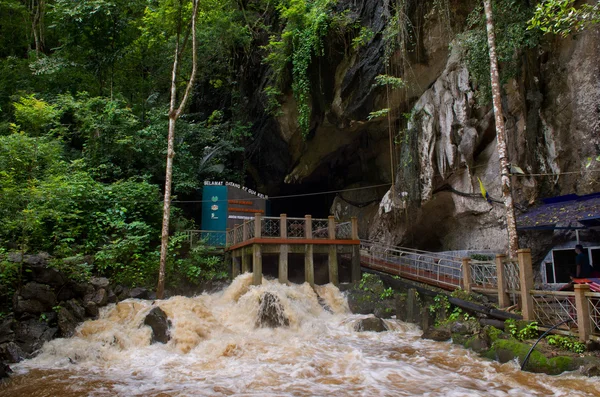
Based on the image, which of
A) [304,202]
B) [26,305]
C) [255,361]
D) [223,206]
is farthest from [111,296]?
[304,202]

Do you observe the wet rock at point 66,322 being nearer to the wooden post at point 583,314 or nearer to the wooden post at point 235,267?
the wooden post at point 235,267

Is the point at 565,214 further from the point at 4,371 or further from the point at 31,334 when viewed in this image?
the point at 31,334

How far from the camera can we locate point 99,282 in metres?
12.5

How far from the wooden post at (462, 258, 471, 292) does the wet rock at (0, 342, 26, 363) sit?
456 inches

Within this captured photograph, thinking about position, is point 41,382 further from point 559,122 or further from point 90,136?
point 559,122

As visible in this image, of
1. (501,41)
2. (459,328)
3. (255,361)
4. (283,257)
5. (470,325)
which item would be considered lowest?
(255,361)

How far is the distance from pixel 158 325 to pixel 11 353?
3191mm

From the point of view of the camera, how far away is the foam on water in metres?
7.19

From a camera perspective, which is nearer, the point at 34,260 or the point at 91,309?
the point at 34,260

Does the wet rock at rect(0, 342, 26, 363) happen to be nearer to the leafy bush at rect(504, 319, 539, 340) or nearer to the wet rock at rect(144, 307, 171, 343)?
the wet rock at rect(144, 307, 171, 343)

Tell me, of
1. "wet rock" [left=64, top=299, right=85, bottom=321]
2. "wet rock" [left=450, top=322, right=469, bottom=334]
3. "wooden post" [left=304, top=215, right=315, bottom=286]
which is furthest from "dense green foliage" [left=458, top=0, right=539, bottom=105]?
"wet rock" [left=64, top=299, right=85, bottom=321]

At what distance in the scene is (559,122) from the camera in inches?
528

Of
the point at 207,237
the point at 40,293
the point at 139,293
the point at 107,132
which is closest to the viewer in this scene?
the point at 40,293

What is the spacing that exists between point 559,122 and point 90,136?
63.3ft
